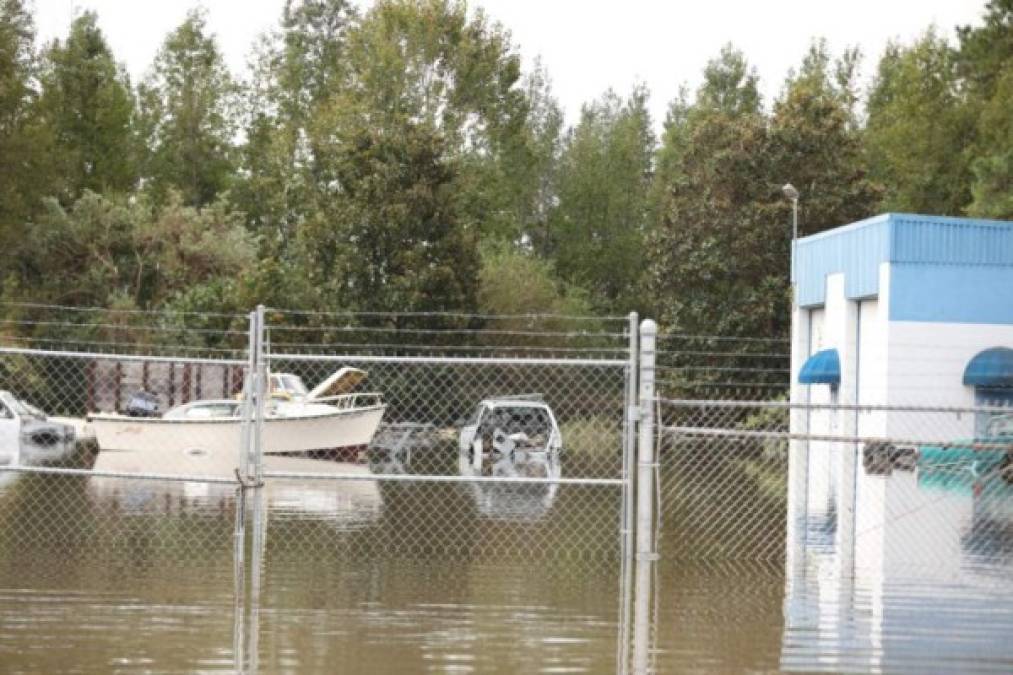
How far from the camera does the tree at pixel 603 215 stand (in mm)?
71562

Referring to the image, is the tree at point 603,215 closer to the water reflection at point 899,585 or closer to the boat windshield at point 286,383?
the boat windshield at point 286,383

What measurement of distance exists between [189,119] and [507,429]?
45163 millimetres

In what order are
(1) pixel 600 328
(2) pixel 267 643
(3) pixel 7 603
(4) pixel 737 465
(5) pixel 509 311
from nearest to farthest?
(2) pixel 267 643
(3) pixel 7 603
(4) pixel 737 465
(5) pixel 509 311
(1) pixel 600 328

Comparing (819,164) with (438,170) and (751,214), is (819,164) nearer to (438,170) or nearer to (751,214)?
(751,214)

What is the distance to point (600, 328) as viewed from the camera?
57.9 metres

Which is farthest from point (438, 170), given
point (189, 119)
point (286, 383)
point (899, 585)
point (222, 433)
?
point (899, 585)

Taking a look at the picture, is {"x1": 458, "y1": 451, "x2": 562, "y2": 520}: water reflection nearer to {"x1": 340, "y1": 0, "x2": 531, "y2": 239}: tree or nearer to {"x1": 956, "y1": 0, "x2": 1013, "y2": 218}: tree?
{"x1": 956, "y1": 0, "x2": 1013, "y2": 218}: tree

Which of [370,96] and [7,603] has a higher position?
[370,96]

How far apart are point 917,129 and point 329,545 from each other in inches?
2038

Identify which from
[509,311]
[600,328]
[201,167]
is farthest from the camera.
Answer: [201,167]

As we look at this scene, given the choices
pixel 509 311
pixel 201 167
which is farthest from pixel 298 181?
pixel 201 167

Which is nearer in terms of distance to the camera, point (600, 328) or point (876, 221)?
point (876, 221)

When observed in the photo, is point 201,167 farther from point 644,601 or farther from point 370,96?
point 644,601

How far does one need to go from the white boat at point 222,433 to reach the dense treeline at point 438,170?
49.3 feet
